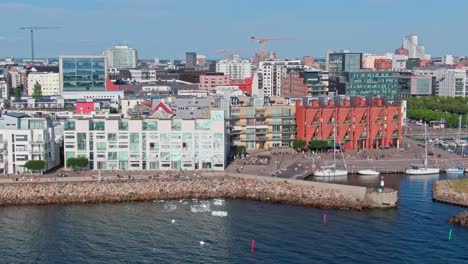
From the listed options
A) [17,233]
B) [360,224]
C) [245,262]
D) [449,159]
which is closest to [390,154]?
[449,159]

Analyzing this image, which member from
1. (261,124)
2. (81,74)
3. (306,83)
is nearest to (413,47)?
(306,83)

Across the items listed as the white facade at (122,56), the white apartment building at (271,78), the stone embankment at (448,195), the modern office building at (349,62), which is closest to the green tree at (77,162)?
the stone embankment at (448,195)

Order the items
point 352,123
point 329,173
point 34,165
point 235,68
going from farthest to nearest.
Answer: point 235,68 < point 352,123 < point 329,173 < point 34,165

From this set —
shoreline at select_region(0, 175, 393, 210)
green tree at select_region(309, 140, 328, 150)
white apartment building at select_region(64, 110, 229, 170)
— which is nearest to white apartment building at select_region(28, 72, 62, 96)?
green tree at select_region(309, 140, 328, 150)

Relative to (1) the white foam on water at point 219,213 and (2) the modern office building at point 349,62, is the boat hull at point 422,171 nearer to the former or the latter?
(1) the white foam on water at point 219,213

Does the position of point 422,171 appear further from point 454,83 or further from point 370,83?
point 454,83

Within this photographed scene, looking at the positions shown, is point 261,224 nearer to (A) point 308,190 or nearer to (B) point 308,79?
(A) point 308,190
